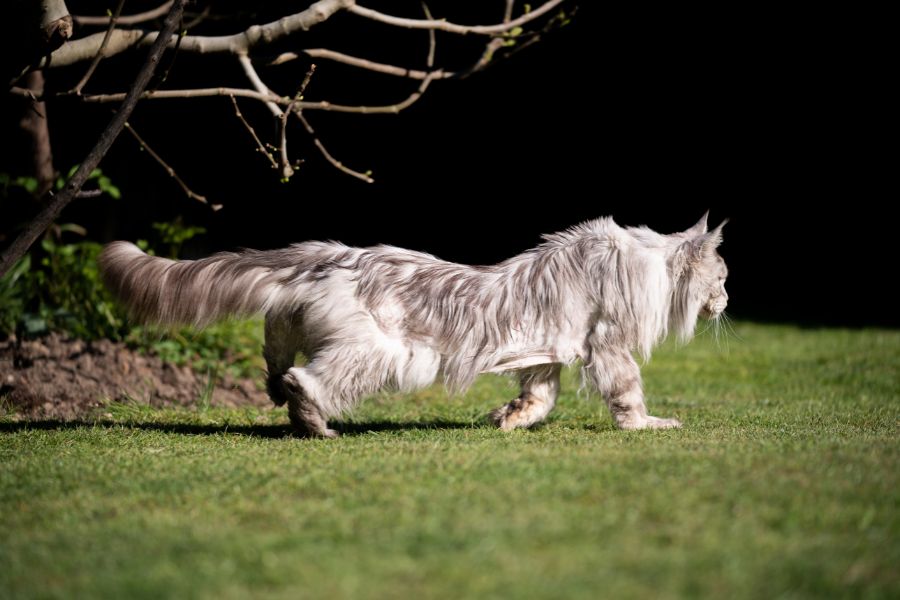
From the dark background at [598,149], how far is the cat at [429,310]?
26.5 ft

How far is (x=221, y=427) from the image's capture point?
679 centimetres

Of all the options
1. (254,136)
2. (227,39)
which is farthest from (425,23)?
(254,136)

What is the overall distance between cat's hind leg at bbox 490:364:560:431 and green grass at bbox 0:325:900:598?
17cm

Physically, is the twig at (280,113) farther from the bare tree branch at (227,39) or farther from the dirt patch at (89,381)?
the dirt patch at (89,381)

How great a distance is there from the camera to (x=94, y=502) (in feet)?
15.0

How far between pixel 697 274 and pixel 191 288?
10.0 ft

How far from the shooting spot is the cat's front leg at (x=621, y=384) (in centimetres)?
640

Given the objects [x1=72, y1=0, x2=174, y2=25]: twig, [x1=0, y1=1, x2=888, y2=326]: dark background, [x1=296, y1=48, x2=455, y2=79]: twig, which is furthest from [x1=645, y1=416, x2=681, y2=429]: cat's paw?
[x1=0, y1=1, x2=888, y2=326]: dark background

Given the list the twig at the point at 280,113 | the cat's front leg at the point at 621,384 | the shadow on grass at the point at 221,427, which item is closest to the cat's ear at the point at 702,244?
the cat's front leg at the point at 621,384

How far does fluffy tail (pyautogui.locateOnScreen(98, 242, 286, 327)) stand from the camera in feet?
20.7

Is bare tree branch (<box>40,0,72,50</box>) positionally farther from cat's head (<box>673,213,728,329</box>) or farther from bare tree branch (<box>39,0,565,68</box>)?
cat's head (<box>673,213,728,329</box>)

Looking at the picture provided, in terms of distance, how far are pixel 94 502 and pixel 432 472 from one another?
1.45 meters

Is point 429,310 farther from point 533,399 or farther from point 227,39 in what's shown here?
point 227,39

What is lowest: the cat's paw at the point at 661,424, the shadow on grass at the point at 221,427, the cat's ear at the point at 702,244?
the shadow on grass at the point at 221,427
